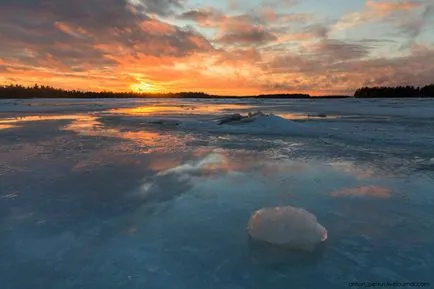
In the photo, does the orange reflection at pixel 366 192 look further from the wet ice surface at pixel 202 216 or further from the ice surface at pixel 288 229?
the ice surface at pixel 288 229

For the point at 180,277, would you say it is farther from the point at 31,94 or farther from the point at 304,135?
the point at 31,94

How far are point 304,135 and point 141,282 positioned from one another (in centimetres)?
927

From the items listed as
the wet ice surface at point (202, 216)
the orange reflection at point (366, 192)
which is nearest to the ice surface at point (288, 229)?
the wet ice surface at point (202, 216)

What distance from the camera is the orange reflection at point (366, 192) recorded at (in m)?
4.53

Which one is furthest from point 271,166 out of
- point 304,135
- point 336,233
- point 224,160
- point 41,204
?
point 304,135

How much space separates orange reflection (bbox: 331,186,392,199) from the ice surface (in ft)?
4.73

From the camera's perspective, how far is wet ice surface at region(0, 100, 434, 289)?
2.66 meters

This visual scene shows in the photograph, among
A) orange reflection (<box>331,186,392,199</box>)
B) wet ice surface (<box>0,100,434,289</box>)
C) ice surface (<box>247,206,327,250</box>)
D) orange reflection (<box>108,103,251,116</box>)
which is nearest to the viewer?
wet ice surface (<box>0,100,434,289</box>)

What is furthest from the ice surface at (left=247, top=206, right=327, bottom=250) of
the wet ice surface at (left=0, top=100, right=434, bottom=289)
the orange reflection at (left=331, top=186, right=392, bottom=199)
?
the orange reflection at (left=331, top=186, right=392, bottom=199)

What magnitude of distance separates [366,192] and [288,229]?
1.96 meters

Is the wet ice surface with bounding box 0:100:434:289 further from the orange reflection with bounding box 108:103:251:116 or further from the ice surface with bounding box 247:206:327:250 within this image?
the orange reflection with bounding box 108:103:251:116

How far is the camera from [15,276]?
102 inches

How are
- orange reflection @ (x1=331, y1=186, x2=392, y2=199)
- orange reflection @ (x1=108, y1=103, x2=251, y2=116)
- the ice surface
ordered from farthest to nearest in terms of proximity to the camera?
orange reflection @ (x1=108, y1=103, x2=251, y2=116)
orange reflection @ (x1=331, y1=186, x2=392, y2=199)
the ice surface

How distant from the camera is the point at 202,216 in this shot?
3.80 m
